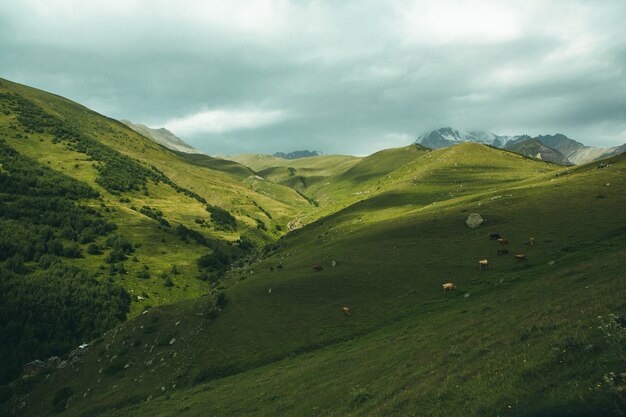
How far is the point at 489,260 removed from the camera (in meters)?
51.5

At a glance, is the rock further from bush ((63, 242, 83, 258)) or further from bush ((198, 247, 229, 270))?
bush ((63, 242, 83, 258))

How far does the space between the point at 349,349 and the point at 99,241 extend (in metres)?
110

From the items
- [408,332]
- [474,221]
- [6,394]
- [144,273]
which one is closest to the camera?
[408,332]

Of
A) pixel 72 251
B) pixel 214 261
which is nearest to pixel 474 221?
pixel 214 261

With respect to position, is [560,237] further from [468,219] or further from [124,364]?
[124,364]

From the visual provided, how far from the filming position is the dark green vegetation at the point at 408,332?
17.0m

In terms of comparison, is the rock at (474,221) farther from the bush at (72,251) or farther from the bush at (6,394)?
the bush at (72,251)

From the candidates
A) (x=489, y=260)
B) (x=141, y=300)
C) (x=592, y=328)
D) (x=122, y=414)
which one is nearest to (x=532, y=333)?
(x=592, y=328)

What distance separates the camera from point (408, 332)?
36531 millimetres

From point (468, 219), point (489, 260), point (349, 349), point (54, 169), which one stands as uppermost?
point (54, 169)

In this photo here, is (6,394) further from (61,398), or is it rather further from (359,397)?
(359,397)

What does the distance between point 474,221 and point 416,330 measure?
36252 mm

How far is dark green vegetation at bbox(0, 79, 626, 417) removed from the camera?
55.8ft

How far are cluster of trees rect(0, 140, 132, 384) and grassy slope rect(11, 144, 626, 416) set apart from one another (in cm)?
2777
